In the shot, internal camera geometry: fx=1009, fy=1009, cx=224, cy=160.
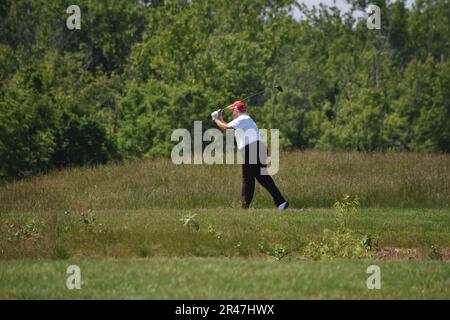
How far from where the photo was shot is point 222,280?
12711mm

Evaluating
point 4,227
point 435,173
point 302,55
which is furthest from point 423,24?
point 4,227

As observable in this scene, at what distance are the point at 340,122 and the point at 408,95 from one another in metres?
5.29

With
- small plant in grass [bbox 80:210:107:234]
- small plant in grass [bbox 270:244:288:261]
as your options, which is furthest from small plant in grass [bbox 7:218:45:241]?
small plant in grass [bbox 270:244:288:261]

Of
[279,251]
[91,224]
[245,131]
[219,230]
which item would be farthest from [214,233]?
[245,131]

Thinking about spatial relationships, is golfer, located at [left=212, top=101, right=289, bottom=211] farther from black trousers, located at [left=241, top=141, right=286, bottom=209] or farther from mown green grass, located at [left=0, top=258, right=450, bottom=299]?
mown green grass, located at [left=0, top=258, right=450, bottom=299]

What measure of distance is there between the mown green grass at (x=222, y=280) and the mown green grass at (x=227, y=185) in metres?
8.51

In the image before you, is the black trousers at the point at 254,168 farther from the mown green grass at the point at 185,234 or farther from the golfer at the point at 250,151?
the mown green grass at the point at 185,234

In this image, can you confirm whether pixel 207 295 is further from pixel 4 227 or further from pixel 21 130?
pixel 21 130

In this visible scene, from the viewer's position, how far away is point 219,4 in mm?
73062

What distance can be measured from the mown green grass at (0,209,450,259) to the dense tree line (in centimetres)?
2398

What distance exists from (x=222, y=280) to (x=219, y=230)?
16.8 ft

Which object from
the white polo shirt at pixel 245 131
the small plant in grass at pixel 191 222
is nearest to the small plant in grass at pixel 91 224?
the small plant in grass at pixel 191 222

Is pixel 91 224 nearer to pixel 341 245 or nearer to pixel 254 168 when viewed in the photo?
pixel 254 168

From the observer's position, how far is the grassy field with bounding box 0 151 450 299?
41.5 ft
